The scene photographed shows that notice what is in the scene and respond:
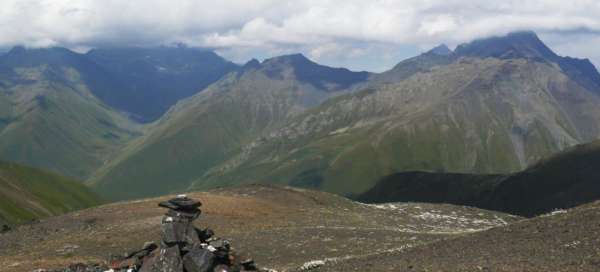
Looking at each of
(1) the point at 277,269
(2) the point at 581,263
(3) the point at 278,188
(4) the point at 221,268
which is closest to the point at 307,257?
(1) the point at 277,269

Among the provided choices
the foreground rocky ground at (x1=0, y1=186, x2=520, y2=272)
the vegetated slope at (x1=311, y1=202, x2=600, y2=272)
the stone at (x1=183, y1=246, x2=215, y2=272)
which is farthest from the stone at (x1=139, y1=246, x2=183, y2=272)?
the foreground rocky ground at (x1=0, y1=186, x2=520, y2=272)

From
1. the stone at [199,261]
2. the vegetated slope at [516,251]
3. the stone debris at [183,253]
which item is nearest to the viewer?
the vegetated slope at [516,251]

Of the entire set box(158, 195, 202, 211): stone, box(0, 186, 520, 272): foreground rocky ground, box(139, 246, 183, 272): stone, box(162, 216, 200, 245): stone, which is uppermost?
box(158, 195, 202, 211): stone

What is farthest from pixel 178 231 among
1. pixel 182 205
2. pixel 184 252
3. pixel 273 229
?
pixel 273 229

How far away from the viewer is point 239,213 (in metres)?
69.9

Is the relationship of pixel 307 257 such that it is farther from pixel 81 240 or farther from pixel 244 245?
pixel 81 240

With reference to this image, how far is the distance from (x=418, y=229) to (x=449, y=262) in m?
32.3

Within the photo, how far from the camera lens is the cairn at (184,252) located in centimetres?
3441

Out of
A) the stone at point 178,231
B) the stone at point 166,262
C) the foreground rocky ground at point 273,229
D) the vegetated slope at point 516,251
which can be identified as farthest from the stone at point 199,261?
the foreground rocky ground at point 273,229

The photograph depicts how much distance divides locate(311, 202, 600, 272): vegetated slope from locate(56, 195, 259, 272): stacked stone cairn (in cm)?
641

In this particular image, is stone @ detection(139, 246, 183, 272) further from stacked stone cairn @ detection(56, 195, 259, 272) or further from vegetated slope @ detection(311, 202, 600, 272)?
vegetated slope @ detection(311, 202, 600, 272)

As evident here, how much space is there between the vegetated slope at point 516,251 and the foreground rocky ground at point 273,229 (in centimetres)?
207

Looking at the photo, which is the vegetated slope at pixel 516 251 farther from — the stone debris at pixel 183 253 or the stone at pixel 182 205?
the stone at pixel 182 205

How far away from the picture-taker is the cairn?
34.4 m
